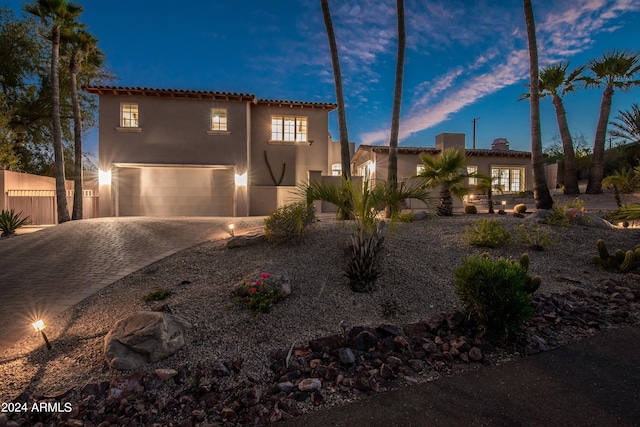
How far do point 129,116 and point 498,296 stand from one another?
16.3 metres

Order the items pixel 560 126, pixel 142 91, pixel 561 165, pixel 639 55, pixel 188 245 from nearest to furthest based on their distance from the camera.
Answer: pixel 188 245 → pixel 142 91 → pixel 639 55 → pixel 560 126 → pixel 561 165

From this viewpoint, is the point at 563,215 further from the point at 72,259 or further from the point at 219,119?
the point at 219,119

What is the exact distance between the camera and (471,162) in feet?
61.0

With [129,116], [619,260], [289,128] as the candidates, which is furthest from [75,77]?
[619,260]

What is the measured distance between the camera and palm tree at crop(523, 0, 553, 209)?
1029 centimetres

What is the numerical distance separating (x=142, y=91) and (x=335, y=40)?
9.22 meters

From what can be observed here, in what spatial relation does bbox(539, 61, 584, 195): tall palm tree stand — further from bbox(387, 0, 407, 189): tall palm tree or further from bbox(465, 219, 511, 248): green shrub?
bbox(465, 219, 511, 248): green shrub

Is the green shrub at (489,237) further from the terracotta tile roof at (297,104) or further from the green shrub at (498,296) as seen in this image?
the terracotta tile roof at (297,104)

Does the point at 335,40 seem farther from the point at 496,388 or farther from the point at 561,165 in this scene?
the point at 561,165

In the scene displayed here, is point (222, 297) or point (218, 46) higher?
point (218, 46)

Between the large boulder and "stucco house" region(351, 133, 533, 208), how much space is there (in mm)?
14398

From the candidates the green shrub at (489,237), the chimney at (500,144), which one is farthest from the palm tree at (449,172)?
the chimney at (500,144)

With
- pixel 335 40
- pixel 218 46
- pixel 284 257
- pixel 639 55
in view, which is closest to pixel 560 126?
pixel 639 55

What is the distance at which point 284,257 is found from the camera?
5.82 metres
